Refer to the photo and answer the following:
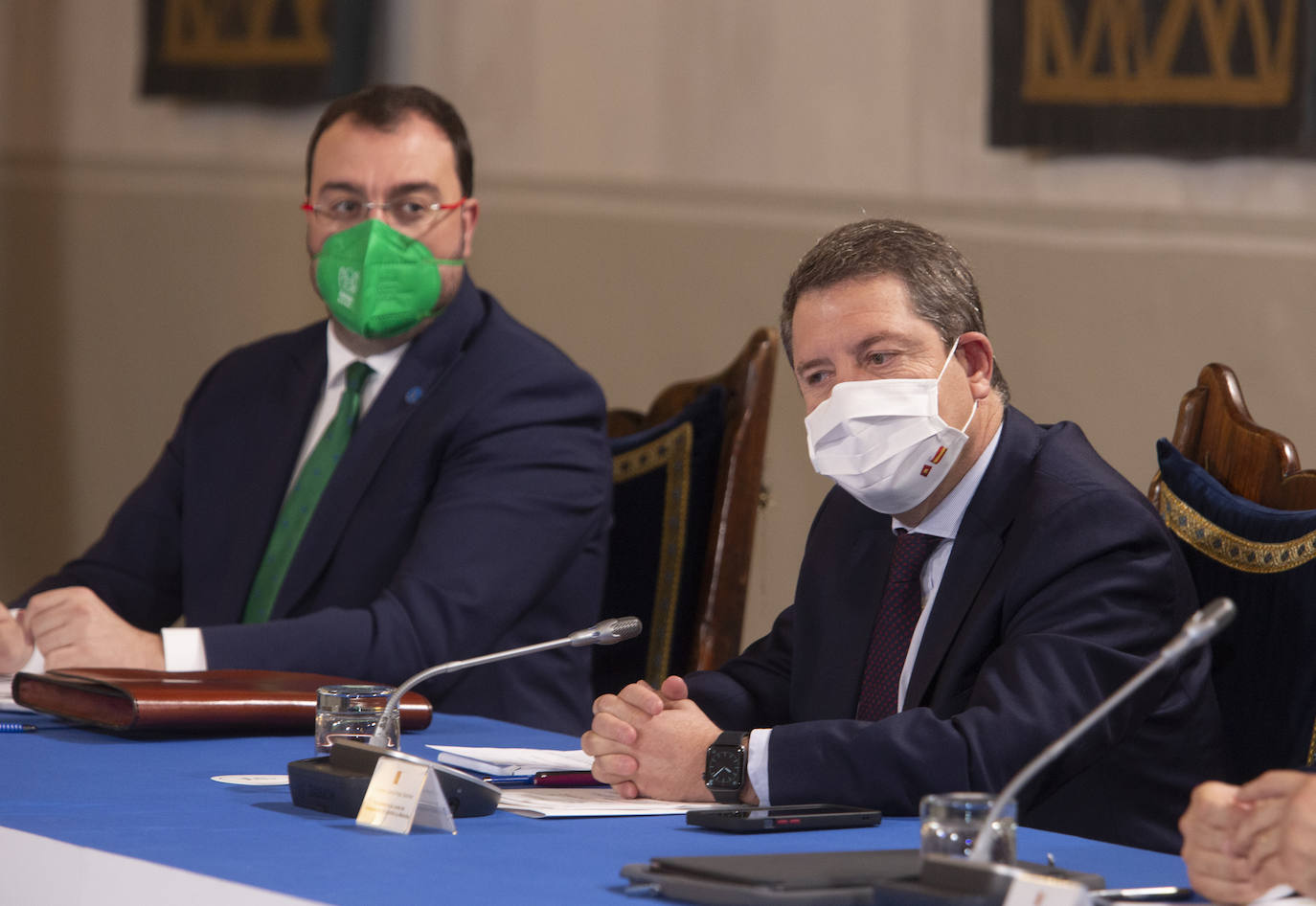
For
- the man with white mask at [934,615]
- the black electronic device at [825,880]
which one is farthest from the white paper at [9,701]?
the black electronic device at [825,880]

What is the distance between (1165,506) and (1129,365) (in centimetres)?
126

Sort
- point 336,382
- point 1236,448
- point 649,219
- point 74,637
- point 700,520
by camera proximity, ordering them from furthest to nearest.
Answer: point 649,219
point 336,382
point 700,520
point 74,637
point 1236,448

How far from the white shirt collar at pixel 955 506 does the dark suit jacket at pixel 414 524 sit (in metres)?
0.96

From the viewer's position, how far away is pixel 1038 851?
5.50 feet

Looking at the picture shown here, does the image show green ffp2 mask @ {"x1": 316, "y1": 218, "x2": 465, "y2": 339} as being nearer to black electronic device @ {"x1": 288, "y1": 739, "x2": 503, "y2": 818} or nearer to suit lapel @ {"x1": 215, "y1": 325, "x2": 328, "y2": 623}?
suit lapel @ {"x1": 215, "y1": 325, "x2": 328, "y2": 623}

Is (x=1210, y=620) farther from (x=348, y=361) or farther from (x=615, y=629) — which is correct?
(x=348, y=361)

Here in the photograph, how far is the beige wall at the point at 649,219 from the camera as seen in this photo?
3695 mm

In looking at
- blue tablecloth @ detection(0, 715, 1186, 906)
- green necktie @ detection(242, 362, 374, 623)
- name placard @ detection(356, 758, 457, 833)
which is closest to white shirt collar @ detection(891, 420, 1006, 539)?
blue tablecloth @ detection(0, 715, 1186, 906)

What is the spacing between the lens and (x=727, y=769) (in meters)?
2.01

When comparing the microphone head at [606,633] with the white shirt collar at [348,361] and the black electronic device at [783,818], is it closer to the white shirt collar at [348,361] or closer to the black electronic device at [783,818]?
the black electronic device at [783,818]

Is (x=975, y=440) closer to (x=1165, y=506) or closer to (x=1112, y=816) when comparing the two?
(x=1165, y=506)

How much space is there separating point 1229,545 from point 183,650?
1.54 m

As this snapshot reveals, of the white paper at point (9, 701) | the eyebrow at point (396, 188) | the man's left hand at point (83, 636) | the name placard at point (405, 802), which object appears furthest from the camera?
the eyebrow at point (396, 188)

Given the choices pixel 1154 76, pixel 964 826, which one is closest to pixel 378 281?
pixel 1154 76
